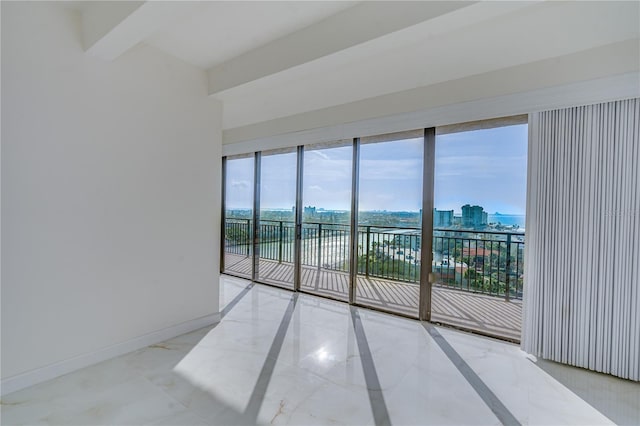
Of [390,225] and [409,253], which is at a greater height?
[390,225]

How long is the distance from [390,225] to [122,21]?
3.01 metres

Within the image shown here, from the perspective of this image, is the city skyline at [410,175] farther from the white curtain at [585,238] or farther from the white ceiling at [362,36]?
the white ceiling at [362,36]

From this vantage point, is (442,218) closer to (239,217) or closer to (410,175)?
(410,175)

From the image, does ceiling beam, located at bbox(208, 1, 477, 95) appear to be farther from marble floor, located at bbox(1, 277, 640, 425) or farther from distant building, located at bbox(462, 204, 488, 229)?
marble floor, located at bbox(1, 277, 640, 425)

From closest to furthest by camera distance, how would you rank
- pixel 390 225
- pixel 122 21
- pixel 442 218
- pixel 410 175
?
pixel 122 21
pixel 442 218
pixel 410 175
pixel 390 225

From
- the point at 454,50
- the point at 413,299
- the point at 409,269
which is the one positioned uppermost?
the point at 454,50

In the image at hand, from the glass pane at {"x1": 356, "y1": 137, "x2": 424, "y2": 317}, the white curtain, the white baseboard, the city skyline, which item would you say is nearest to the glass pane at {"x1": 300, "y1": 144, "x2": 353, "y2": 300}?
the city skyline

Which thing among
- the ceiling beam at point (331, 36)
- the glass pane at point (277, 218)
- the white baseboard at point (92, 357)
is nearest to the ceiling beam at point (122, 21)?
the ceiling beam at point (331, 36)

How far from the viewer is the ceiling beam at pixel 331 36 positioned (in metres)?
1.79

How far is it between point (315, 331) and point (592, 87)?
308 cm

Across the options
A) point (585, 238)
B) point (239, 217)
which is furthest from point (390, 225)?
point (239, 217)

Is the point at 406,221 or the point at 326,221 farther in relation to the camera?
the point at 326,221

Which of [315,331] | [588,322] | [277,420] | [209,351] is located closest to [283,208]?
[315,331]

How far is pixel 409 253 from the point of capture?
352 centimetres
